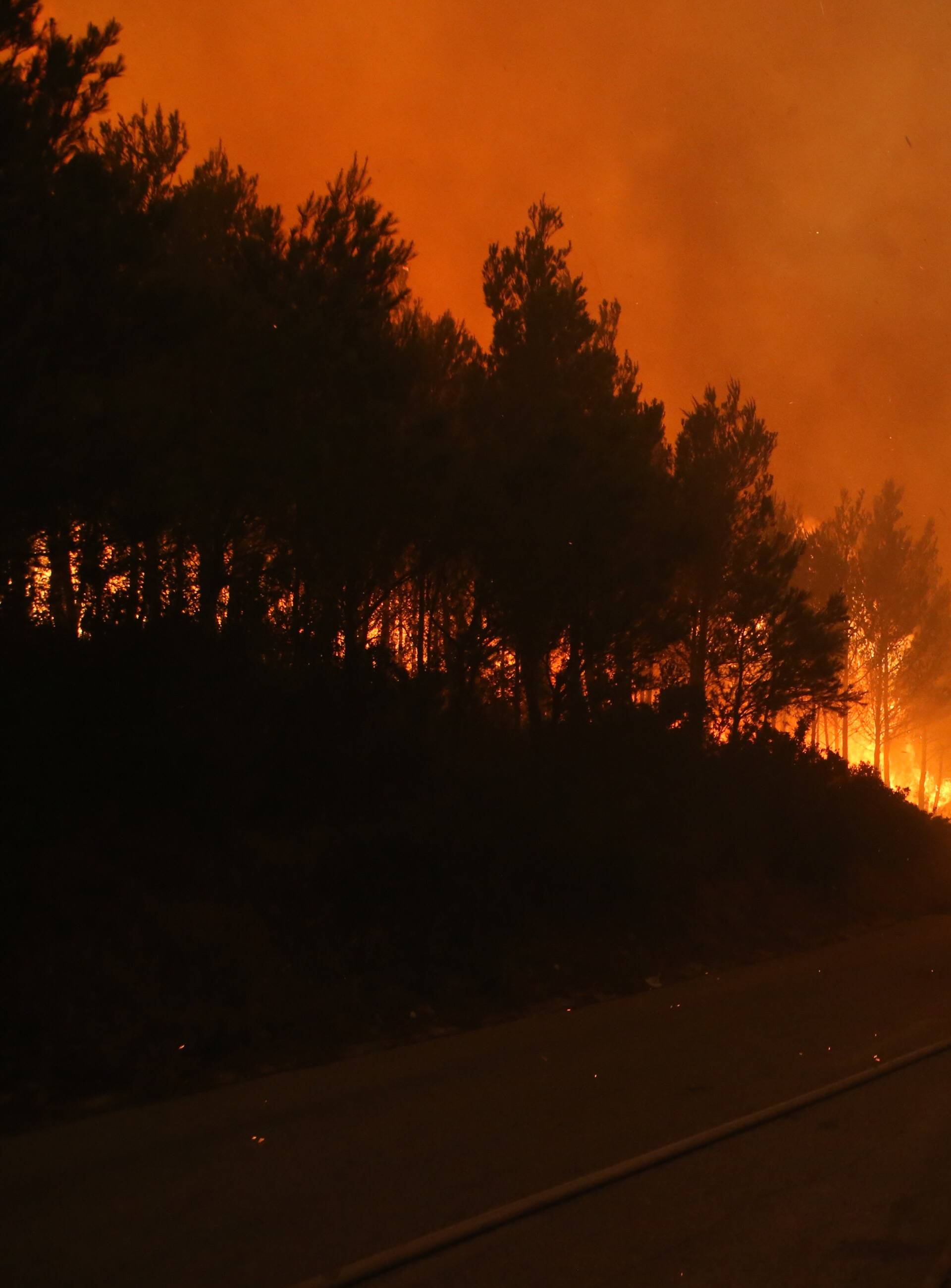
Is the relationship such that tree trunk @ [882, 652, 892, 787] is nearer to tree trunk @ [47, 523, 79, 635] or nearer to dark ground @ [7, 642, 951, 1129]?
dark ground @ [7, 642, 951, 1129]

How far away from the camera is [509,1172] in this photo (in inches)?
215

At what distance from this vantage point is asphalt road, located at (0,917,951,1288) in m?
4.41

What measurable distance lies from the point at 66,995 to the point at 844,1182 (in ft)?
18.2

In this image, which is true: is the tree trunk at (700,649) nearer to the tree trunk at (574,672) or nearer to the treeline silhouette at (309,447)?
the treeline silhouette at (309,447)

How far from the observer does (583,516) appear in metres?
18.1

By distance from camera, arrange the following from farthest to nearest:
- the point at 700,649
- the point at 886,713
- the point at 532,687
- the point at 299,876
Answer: the point at 886,713, the point at 700,649, the point at 532,687, the point at 299,876

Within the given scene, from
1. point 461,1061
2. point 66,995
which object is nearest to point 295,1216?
point 461,1061

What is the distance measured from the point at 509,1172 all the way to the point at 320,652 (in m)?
8.84

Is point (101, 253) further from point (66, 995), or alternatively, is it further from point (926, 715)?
point (926, 715)

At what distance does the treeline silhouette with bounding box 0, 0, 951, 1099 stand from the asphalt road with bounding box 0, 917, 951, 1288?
1.47m

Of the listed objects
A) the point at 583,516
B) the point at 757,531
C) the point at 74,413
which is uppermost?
the point at 757,531

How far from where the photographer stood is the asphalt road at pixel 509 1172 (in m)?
4.41

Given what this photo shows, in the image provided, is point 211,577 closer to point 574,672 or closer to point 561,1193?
point 574,672

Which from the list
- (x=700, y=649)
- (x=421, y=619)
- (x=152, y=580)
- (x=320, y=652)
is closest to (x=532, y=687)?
(x=421, y=619)
